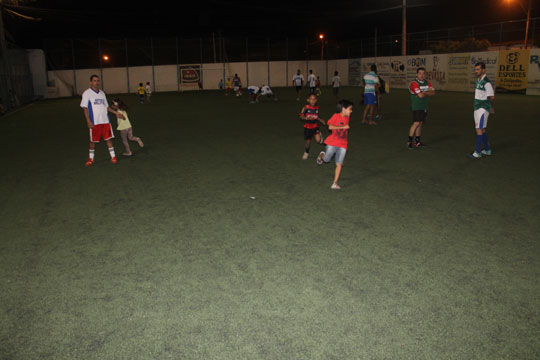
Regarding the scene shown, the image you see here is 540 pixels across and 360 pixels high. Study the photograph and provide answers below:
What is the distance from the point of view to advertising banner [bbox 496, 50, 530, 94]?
26359 millimetres

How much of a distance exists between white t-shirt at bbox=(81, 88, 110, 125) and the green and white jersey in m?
7.75

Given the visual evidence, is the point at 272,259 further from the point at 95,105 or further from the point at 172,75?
the point at 172,75

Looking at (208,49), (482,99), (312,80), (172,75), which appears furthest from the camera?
(208,49)

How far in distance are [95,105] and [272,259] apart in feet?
20.0

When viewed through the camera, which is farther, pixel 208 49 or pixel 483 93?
pixel 208 49

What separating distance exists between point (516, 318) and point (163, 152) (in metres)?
9.04

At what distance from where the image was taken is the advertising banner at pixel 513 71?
86.5ft

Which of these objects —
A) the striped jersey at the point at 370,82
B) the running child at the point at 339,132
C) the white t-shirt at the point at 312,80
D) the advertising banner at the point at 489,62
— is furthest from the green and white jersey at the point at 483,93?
the advertising banner at the point at 489,62

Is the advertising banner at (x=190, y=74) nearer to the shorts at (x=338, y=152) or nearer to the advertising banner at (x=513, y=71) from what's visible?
the advertising banner at (x=513, y=71)

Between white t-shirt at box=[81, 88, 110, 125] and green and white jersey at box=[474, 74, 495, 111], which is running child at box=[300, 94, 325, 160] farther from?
white t-shirt at box=[81, 88, 110, 125]

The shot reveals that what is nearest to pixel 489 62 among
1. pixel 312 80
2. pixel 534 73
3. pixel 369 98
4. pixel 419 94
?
pixel 534 73

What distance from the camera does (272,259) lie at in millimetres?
4762

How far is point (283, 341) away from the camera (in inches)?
132

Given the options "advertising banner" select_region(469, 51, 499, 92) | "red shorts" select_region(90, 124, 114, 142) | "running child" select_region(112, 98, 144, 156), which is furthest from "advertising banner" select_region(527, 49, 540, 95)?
"red shorts" select_region(90, 124, 114, 142)
